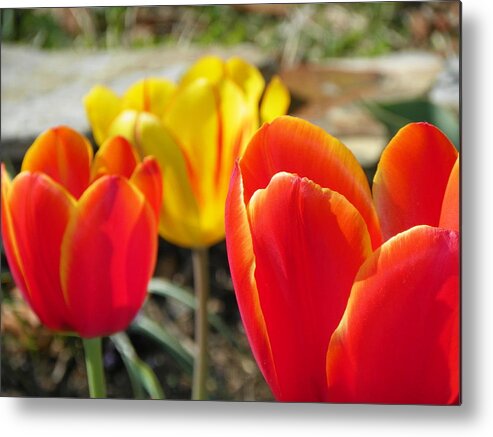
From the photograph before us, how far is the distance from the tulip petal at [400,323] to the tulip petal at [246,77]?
0.46 meters

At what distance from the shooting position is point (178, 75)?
1224mm

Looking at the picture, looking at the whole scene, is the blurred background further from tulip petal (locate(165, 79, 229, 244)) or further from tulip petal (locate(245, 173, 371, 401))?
tulip petal (locate(245, 173, 371, 401))

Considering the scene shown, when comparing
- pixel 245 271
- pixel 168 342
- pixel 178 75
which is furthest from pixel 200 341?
pixel 245 271

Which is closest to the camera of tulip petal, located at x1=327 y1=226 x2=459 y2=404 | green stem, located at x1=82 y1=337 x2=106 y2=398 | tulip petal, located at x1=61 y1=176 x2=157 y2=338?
tulip petal, located at x1=327 y1=226 x2=459 y2=404

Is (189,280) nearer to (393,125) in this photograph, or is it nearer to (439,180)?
(393,125)

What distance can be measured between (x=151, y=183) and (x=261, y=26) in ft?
0.95

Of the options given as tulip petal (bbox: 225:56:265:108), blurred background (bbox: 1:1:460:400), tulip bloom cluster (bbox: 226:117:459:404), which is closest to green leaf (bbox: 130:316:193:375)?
blurred background (bbox: 1:1:460:400)

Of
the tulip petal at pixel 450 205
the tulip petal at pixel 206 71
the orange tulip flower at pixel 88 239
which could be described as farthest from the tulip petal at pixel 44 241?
the tulip petal at pixel 450 205

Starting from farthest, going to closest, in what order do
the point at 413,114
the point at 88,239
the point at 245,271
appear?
the point at 413,114, the point at 88,239, the point at 245,271

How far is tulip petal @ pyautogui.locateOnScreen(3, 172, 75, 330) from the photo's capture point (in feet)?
3.52

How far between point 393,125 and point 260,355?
1.59 ft

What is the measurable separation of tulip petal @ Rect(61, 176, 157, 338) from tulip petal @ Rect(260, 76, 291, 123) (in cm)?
21

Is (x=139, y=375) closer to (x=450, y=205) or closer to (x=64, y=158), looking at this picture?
(x=64, y=158)

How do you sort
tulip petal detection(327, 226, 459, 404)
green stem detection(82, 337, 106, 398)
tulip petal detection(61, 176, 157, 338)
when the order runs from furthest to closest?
green stem detection(82, 337, 106, 398) → tulip petal detection(61, 176, 157, 338) → tulip petal detection(327, 226, 459, 404)
